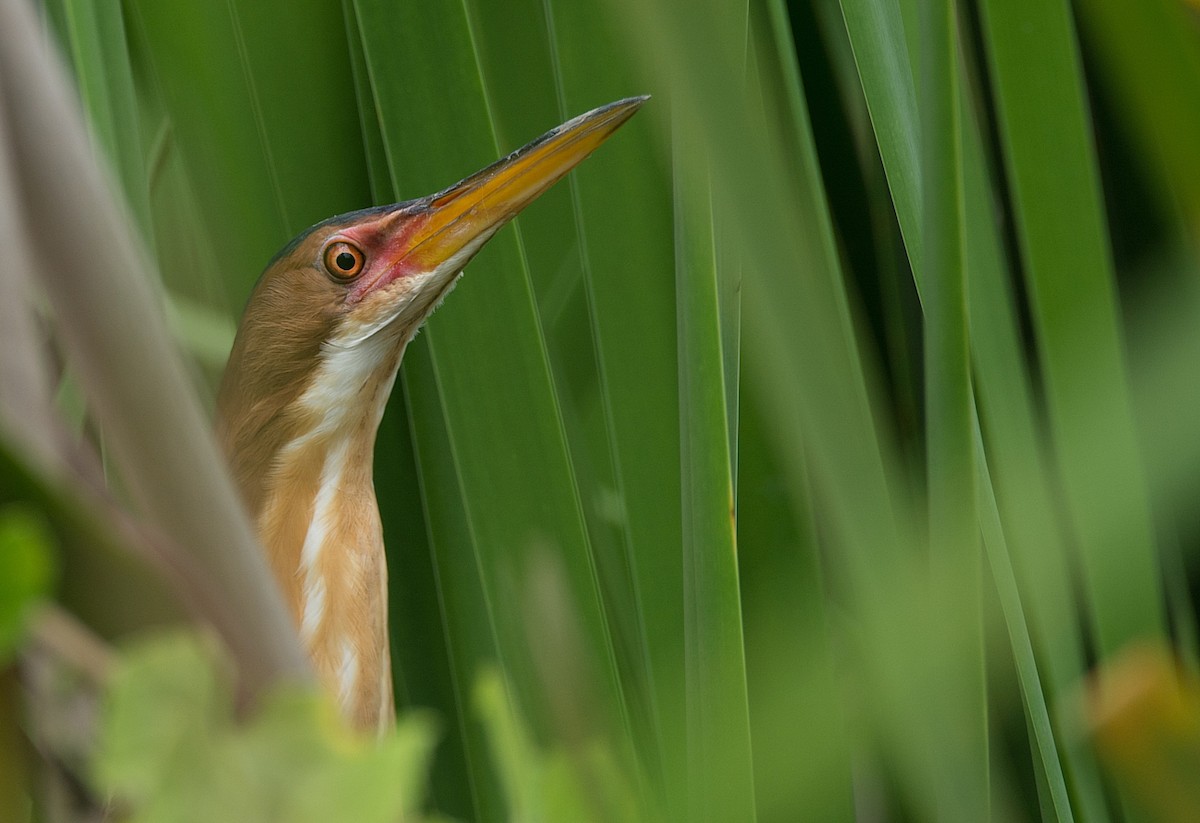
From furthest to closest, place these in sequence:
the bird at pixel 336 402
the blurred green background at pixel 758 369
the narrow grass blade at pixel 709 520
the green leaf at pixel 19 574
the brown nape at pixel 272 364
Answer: the brown nape at pixel 272 364 < the bird at pixel 336 402 < the narrow grass blade at pixel 709 520 < the blurred green background at pixel 758 369 < the green leaf at pixel 19 574

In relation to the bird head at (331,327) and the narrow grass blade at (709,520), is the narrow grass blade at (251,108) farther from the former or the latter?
the narrow grass blade at (709,520)

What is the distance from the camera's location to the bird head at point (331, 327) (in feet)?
3.45

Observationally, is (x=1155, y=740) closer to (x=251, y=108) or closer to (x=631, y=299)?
(x=631, y=299)

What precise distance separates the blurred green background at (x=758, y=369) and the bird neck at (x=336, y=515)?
135 mm

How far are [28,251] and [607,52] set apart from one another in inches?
25.7

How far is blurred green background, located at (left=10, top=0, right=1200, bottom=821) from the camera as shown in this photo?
0.40 m

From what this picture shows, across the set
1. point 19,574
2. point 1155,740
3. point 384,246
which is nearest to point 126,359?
point 19,574

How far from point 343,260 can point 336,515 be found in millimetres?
246

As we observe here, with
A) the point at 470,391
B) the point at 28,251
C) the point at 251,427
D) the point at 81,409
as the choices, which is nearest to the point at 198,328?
the point at 251,427

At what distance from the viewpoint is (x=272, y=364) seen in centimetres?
118

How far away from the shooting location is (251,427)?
117 cm

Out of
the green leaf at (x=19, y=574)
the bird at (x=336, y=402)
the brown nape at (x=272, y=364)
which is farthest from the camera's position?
the brown nape at (x=272, y=364)

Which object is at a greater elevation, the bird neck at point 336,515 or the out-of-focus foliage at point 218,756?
the out-of-focus foliage at point 218,756

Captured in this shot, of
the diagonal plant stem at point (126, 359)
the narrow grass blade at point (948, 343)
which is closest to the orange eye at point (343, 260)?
the narrow grass blade at point (948, 343)
